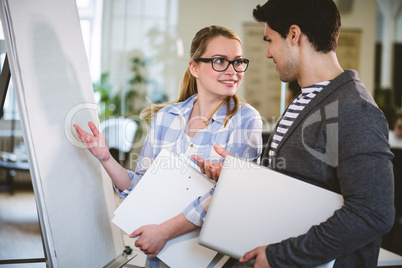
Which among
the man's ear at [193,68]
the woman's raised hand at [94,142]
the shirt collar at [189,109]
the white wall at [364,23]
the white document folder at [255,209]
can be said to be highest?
the white wall at [364,23]

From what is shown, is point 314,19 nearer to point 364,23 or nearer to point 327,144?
point 327,144

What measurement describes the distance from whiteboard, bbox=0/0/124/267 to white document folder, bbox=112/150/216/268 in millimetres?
173

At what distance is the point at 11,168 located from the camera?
504cm

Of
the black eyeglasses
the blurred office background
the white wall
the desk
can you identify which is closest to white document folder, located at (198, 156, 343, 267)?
the black eyeglasses

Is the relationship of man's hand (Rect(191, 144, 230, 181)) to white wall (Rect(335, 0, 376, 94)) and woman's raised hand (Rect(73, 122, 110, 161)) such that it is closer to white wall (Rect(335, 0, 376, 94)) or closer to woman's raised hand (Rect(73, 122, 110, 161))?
woman's raised hand (Rect(73, 122, 110, 161))

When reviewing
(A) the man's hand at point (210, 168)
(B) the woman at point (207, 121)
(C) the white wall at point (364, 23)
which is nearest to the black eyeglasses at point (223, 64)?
(B) the woman at point (207, 121)

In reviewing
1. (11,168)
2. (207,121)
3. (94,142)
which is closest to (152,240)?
(94,142)

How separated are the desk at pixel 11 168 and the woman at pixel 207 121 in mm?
4025

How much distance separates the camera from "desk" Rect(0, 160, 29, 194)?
16.4 ft

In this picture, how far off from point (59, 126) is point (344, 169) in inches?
34.8

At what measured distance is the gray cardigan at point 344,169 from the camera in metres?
0.87

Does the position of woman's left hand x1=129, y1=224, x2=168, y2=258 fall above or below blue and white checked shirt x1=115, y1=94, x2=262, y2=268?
below

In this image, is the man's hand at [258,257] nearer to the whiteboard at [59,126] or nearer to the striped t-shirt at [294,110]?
the striped t-shirt at [294,110]

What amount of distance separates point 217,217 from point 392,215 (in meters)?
0.44
